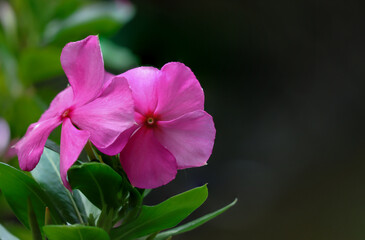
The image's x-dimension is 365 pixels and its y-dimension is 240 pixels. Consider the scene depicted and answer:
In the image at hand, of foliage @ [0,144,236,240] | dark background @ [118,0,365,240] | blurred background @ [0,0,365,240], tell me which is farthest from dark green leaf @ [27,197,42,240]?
dark background @ [118,0,365,240]

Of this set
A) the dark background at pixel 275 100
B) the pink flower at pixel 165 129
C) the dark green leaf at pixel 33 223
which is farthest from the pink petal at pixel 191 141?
the dark background at pixel 275 100

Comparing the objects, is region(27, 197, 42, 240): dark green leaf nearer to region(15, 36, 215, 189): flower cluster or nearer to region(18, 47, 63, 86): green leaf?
region(15, 36, 215, 189): flower cluster

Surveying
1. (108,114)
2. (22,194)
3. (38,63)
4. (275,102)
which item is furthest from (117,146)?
(275,102)

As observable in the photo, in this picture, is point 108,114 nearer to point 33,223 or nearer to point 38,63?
point 33,223

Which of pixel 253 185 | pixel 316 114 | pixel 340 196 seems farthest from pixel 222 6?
pixel 340 196

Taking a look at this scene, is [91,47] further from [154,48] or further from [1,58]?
[154,48]

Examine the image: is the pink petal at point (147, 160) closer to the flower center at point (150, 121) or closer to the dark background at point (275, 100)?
the flower center at point (150, 121)
